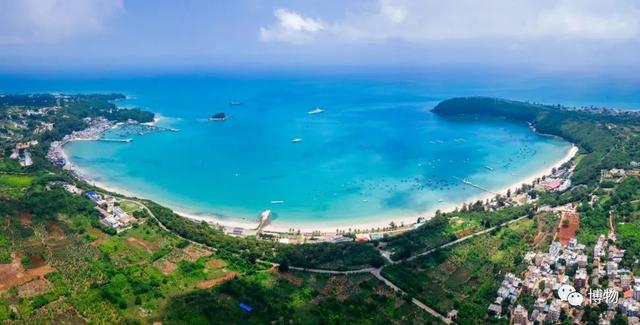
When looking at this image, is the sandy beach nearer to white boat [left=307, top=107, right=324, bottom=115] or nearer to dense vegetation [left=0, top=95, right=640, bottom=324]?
dense vegetation [left=0, top=95, right=640, bottom=324]

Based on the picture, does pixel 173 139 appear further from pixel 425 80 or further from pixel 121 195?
pixel 425 80

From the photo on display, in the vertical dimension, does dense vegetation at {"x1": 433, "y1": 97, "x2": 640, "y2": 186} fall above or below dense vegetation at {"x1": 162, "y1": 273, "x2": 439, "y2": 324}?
above

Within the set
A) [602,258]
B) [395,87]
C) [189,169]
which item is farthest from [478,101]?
[602,258]

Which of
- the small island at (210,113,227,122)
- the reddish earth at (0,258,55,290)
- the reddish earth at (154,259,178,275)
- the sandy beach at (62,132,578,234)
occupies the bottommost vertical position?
the sandy beach at (62,132,578,234)

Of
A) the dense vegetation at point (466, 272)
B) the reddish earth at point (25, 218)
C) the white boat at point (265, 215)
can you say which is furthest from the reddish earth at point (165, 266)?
the dense vegetation at point (466, 272)

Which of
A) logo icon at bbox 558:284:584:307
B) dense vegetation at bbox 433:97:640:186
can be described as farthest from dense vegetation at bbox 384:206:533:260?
dense vegetation at bbox 433:97:640:186

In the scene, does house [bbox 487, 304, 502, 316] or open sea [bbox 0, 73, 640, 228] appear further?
open sea [bbox 0, 73, 640, 228]
